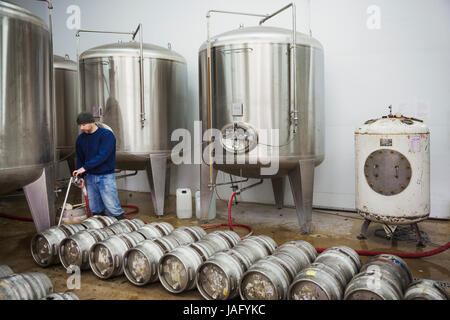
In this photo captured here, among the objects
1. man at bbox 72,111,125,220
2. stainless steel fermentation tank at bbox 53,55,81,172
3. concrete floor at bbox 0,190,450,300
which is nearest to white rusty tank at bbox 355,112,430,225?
concrete floor at bbox 0,190,450,300

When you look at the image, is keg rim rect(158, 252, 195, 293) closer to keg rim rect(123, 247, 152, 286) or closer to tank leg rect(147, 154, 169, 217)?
keg rim rect(123, 247, 152, 286)

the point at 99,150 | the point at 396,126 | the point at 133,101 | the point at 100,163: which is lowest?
the point at 100,163

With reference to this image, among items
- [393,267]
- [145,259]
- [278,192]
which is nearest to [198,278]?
[145,259]

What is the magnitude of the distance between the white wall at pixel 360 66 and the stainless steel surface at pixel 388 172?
1.27m

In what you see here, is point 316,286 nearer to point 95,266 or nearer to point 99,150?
point 95,266

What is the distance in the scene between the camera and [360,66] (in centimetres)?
503

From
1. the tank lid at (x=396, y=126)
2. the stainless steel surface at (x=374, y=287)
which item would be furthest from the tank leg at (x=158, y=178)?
the stainless steel surface at (x=374, y=287)

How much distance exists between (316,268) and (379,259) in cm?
48

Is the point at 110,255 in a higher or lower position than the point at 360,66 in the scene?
lower

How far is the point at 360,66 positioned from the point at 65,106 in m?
4.74

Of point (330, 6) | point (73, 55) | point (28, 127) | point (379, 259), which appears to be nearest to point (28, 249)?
point (28, 127)

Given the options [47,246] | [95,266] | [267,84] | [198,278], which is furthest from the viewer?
[267,84]

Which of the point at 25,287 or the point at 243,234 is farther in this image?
the point at 243,234

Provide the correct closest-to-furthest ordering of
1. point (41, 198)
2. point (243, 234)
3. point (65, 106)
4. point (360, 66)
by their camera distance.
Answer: point (41, 198), point (243, 234), point (360, 66), point (65, 106)
